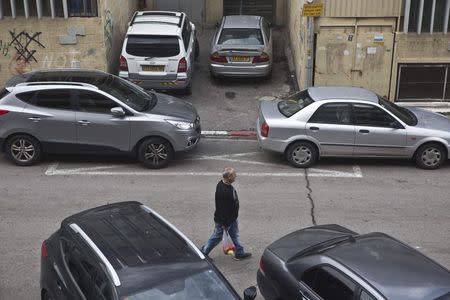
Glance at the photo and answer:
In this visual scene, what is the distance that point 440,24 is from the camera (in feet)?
53.0

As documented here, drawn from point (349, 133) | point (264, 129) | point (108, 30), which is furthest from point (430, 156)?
point (108, 30)

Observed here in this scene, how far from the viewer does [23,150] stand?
12930 mm

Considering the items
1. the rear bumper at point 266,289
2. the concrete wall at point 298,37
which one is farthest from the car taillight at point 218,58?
the rear bumper at point 266,289

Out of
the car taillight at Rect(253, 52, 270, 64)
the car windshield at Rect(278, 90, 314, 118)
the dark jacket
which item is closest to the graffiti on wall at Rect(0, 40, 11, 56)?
the car taillight at Rect(253, 52, 270, 64)

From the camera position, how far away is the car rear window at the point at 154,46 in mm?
16234

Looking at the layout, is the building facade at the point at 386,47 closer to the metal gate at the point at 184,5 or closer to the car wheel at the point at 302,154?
the car wheel at the point at 302,154

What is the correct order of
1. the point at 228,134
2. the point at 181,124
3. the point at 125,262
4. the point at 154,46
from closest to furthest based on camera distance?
the point at 125,262 < the point at 181,124 < the point at 228,134 < the point at 154,46

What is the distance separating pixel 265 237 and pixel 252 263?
0.82m

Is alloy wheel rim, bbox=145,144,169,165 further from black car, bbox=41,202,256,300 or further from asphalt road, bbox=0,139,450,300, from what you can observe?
black car, bbox=41,202,256,300

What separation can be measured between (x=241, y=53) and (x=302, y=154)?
5.02m

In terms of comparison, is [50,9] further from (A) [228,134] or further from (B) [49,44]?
(A) [228,134]

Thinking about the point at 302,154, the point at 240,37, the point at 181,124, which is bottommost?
the point at 302,154

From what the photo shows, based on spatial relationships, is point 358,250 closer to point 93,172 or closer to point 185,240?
point 185,240

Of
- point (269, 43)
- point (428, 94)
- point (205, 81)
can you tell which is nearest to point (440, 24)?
point (428, 94)
